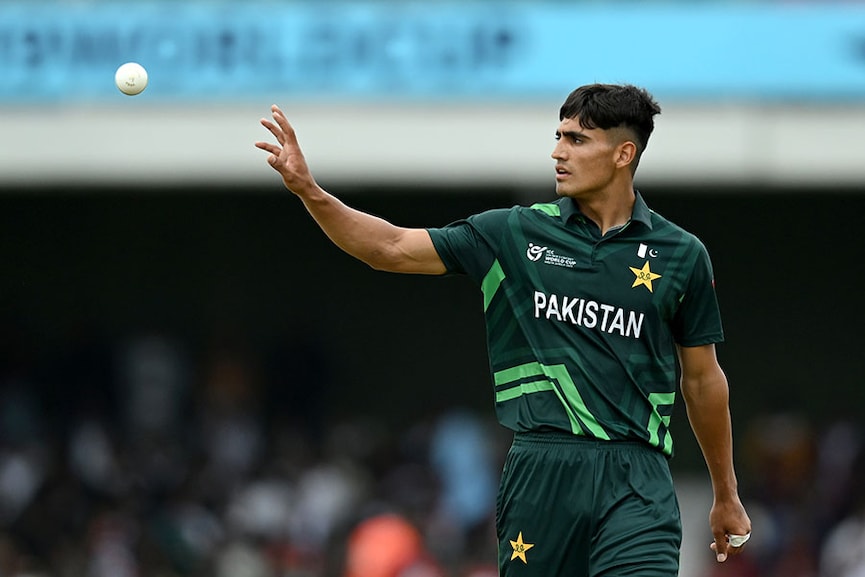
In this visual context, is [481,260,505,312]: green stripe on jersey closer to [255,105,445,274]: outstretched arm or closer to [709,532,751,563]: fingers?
[255,105,445,274]: outstretched arm

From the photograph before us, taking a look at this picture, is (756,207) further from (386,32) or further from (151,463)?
(151,463)

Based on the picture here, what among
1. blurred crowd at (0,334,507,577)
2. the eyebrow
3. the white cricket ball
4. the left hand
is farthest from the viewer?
blurred crowd at (0,334,507,577)


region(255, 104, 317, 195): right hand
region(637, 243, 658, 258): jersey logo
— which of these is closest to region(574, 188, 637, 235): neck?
region(637, 243, 658, 258): jersey logo

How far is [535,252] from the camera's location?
518cm

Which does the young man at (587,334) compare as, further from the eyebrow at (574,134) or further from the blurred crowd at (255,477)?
the blurred crowd at (255,477)

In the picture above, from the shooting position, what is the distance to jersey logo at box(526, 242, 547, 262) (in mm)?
5172

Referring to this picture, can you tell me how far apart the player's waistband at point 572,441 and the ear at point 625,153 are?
91 centimetres

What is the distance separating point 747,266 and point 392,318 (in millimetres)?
3661

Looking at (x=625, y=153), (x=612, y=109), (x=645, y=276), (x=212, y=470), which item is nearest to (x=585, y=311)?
(x=645, y=276)

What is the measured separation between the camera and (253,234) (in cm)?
1636

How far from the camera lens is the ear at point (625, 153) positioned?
5.19 metres

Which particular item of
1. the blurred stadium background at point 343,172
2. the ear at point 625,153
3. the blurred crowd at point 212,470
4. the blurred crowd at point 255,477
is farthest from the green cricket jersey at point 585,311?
the blurred crowd at point 212,470

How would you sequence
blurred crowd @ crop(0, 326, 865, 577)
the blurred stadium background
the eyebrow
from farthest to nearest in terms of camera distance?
the blurred stadium background, blurred crowd @ crop(0, 326, 865, 577), the eyebrow

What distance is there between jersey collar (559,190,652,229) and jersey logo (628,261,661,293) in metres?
0.16
